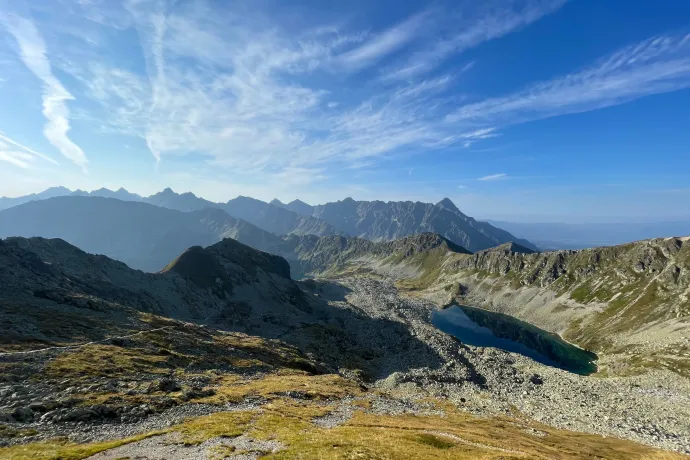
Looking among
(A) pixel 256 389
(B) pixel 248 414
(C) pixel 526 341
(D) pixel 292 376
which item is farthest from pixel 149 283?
(C) pixel 526 341

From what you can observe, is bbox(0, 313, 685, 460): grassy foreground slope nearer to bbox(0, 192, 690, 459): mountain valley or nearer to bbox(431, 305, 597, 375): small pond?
bbox(0, 192, 690, 459): mountain valley

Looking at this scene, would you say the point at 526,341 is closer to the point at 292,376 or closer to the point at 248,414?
the point at 292,376

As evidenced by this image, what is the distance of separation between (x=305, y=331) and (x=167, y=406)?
85.4 m

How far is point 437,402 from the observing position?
70.5 metres

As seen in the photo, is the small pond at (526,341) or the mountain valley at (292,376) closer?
the mountain valley at (292,376)

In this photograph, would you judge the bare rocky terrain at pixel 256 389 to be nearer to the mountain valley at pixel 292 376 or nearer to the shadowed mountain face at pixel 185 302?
the mountain valley at pixel 292 376

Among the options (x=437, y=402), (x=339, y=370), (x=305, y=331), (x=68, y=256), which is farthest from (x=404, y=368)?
(x=68, y=256)

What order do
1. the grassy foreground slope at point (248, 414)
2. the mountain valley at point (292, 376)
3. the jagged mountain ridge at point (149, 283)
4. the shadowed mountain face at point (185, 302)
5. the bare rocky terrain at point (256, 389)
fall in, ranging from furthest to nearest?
1. the jagged mountain ridge at point (149, 283)
2. the shadowed mountain face at point (185, 302)
3. the mountain valley at point (292, 376)
4. the bare rocky terrain at point (256, 389)
5. the grassy foreground slope at point (248, 414)

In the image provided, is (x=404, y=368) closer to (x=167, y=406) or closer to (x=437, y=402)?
(x=437, y=402)

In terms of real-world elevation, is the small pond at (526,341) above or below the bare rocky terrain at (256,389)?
below

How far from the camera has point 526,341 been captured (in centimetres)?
16475

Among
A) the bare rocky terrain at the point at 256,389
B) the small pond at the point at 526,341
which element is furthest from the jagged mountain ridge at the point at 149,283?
the small pond at the point at 526,341

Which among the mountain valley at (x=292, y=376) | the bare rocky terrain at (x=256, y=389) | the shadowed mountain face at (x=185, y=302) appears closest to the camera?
the bare rocky terrain at (x=256, y=389)

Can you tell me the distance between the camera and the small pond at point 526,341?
133 m
